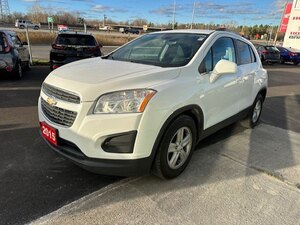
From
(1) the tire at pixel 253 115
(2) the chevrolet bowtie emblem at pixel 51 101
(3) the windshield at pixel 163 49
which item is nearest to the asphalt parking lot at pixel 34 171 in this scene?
(1) the tire at pixel 253 115

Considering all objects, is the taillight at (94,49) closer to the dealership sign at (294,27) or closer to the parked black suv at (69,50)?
the parked black suv at (69,50)

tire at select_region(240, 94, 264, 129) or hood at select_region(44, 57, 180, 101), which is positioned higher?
hood at select_region(44, 57, 180, 101)

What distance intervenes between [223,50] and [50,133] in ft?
8.81

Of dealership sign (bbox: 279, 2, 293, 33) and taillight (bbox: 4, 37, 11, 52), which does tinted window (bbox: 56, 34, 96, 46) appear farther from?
dealership sign (bbox: 279, 2, 293, 33)

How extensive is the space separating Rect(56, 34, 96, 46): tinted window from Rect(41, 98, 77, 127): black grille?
693cm

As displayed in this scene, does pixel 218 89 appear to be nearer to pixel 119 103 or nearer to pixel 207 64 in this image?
pixel 207 64

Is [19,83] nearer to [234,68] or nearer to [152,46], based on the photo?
[152,46]

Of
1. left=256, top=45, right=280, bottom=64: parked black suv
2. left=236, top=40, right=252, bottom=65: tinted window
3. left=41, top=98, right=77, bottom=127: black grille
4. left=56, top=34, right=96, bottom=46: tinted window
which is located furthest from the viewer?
left=256, top=45, right=280, bottom=64: parked black suv

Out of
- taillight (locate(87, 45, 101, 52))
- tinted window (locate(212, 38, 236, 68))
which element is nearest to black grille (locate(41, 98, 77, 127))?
tinted window (locate(212, 38, 236, 68))

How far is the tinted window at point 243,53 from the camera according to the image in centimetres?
486

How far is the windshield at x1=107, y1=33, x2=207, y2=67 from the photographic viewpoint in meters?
3.76

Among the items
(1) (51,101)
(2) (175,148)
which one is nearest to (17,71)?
(1) (51,101)

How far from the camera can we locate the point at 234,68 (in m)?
3.77

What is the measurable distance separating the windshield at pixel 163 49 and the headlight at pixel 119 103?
2.91 ft
